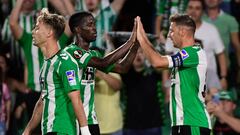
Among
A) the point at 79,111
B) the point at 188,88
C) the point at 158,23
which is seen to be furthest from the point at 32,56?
the point at 79,111

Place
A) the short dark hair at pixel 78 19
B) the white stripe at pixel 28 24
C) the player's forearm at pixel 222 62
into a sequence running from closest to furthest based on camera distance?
the short dark hair at pixel 78 19 → the white stripe at pixel 28 24 → the player's forearm at pixel 222 62

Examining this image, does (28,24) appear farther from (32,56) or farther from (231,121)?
(231,121)

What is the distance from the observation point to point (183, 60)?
796 centimetres

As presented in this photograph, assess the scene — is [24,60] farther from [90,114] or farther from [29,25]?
[90,114]

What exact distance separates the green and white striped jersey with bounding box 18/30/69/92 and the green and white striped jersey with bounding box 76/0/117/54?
0.46 m

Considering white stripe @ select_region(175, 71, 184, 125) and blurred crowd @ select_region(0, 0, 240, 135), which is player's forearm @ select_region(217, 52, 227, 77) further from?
white stripe @ select_region(175, 71, 184, 125)

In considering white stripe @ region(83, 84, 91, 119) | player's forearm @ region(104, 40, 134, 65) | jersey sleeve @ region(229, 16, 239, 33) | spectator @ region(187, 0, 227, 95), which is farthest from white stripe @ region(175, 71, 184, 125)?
jersey sleeve @ region(229, 16, 239, 33)

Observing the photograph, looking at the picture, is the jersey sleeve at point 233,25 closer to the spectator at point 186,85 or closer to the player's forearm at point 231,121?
the player's forearm at point 231,121

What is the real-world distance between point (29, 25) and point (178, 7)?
2159 mm

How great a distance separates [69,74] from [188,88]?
1.35 meters

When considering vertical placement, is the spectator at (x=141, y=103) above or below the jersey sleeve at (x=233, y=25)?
below

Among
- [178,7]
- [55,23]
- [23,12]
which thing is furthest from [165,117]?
[55,23]

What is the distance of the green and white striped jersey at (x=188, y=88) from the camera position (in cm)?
797

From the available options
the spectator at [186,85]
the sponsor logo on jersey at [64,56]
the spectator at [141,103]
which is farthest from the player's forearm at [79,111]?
the spectator at [141,103]
